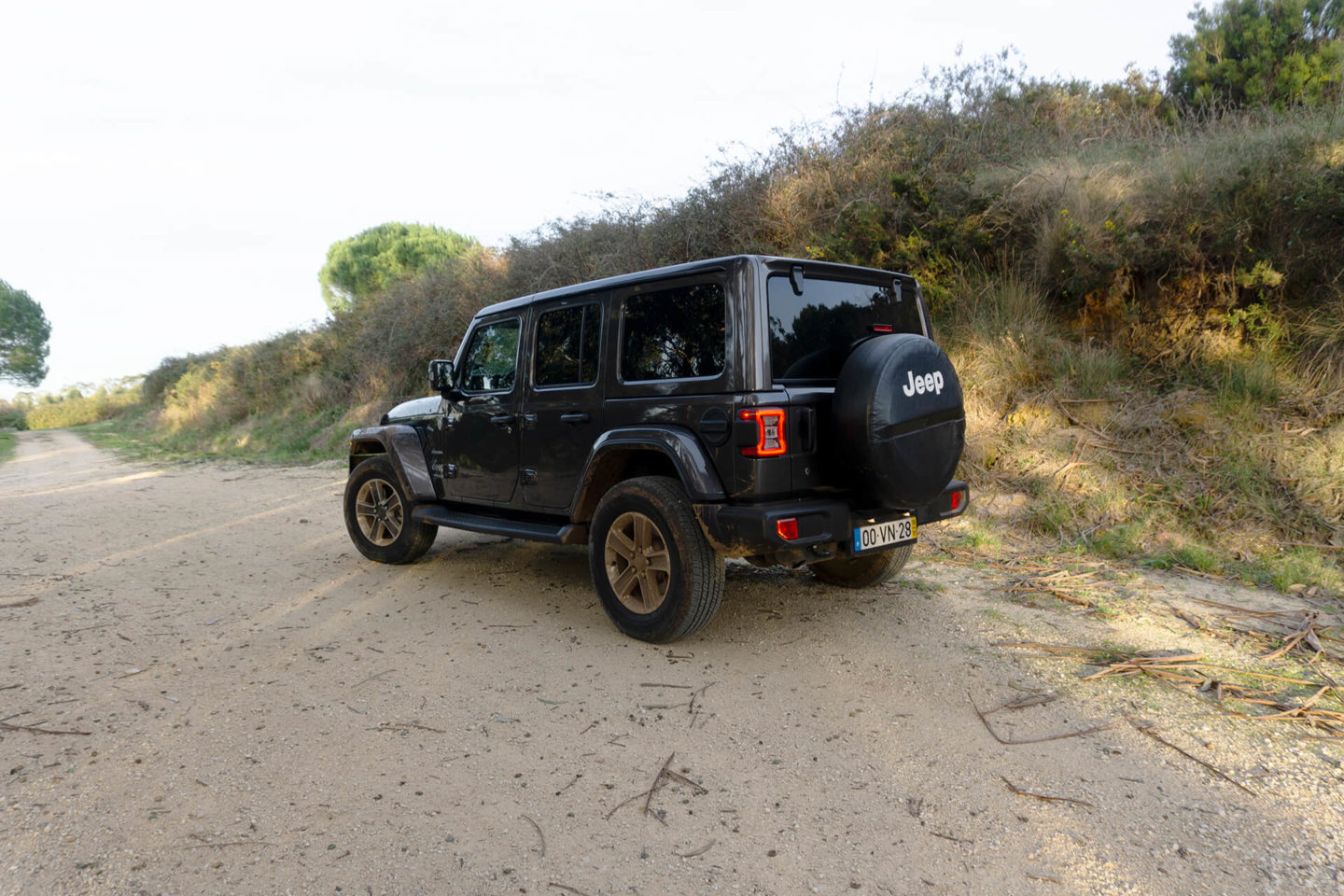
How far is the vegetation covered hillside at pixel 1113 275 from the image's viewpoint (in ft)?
19.4

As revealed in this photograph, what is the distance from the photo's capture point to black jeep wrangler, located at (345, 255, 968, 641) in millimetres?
3760

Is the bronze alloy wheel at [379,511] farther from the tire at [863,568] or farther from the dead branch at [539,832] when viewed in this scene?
the dead branch at [539,832]

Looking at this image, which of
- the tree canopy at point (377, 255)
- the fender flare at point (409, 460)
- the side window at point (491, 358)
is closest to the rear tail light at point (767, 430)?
the side window at point (491, 358)

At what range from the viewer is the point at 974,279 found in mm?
8195

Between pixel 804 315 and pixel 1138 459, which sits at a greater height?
pixel 804 315

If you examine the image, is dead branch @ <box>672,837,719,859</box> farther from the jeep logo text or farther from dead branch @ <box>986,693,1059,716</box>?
the jeep logo text

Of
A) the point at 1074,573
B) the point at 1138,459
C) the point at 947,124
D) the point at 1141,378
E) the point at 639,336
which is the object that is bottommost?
the point at 1074,573

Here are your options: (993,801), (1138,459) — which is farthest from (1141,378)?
(993,801)

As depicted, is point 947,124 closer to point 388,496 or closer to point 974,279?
point 974,279

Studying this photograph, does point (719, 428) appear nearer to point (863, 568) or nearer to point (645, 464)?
point (645, 464)

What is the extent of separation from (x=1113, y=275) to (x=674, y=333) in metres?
5.21

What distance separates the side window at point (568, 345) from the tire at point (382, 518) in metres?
1.70

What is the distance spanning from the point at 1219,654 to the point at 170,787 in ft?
14.8

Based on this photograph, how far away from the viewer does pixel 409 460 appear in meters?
5.85
